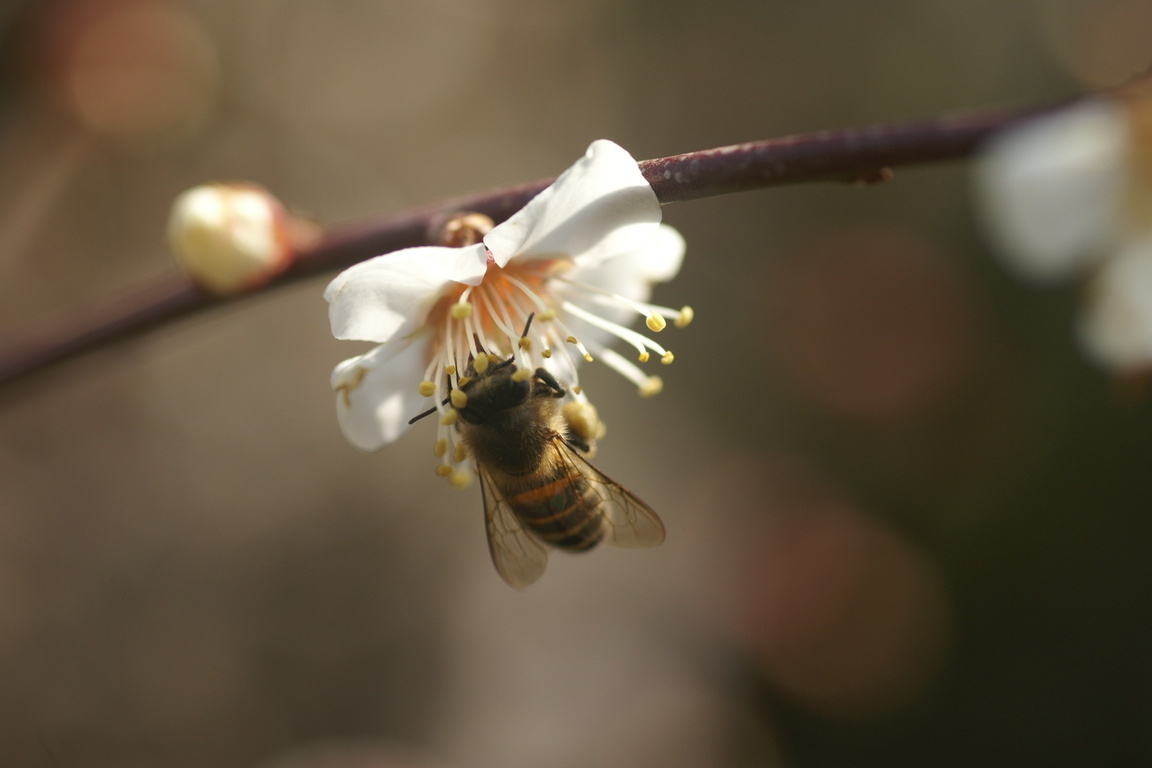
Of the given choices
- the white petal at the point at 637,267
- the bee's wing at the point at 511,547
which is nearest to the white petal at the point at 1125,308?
the white petal at the point at 637,267

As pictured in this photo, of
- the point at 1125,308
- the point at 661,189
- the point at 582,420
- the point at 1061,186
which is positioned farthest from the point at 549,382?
the point at 1125,308

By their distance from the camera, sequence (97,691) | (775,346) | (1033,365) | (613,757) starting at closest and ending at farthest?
(97,691) < (613,757) < (1033,365) < (775,346)

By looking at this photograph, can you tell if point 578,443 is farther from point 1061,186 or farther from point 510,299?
point 1061,186

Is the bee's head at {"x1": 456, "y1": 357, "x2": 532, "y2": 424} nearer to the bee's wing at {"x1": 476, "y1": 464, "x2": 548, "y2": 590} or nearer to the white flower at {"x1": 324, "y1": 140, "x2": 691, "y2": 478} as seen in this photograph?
the white flower at {"x1": 324, "y1": 140, "x2": 691, "y2": 478}

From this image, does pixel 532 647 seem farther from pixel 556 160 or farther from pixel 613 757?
pixel 556 160

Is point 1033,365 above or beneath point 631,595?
above

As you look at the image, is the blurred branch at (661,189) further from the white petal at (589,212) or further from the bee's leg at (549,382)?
the bee's leg at (549,382)

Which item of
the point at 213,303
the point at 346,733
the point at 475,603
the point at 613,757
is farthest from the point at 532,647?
the point at 213,303
